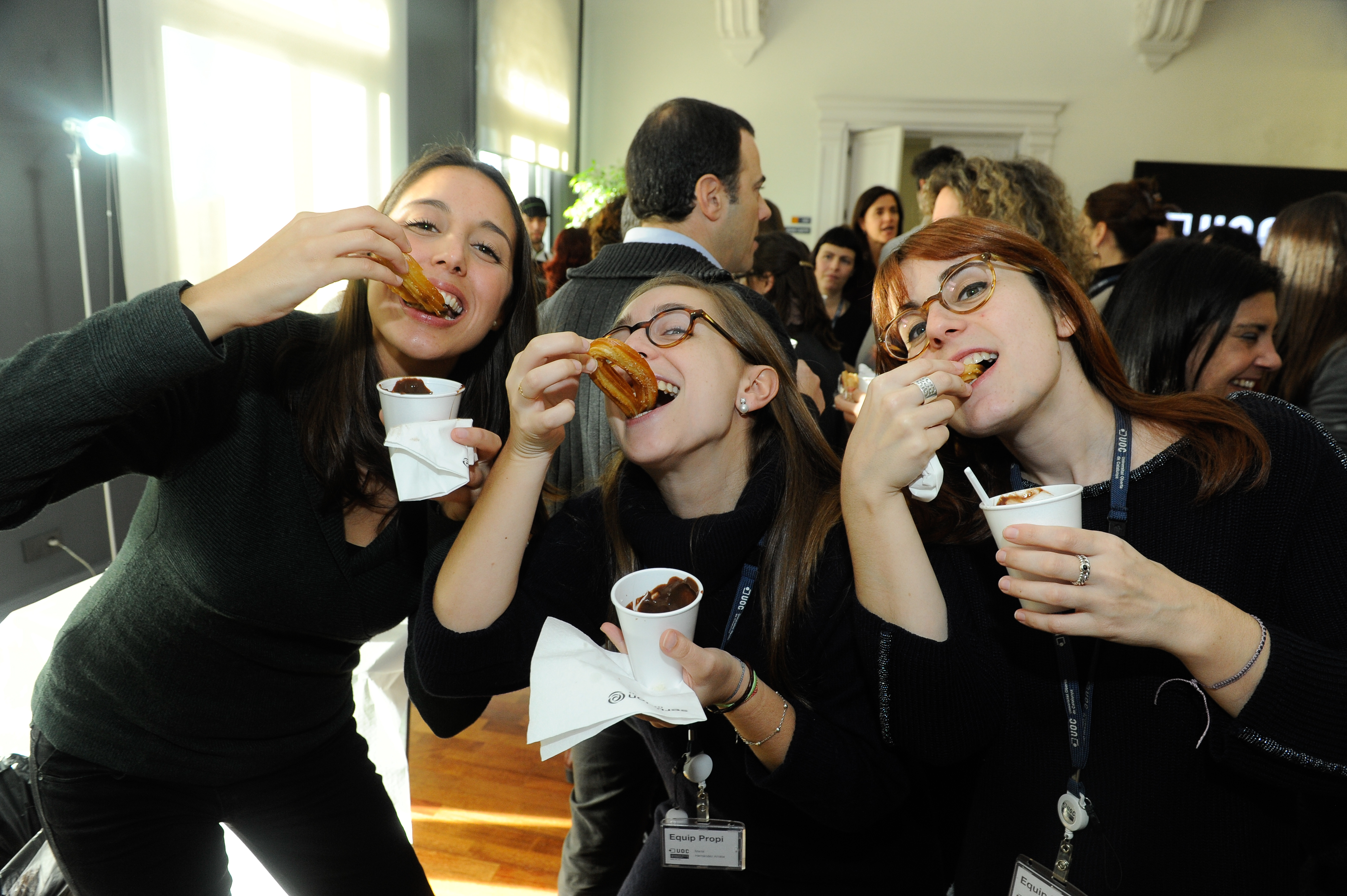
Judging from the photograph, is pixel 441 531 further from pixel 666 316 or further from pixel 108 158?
pixel 108 158

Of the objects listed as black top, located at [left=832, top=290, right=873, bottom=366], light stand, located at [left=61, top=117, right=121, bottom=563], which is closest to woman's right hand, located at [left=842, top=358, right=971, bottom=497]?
light stand, located at [left=61, top=117, right=121, bottom=563]

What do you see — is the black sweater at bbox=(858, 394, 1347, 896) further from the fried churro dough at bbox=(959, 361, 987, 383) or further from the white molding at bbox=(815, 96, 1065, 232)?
the white molding at bbox=(815, 96, 1065, 232)

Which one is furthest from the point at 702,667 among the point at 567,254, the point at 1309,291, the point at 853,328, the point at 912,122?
the point at 912,122

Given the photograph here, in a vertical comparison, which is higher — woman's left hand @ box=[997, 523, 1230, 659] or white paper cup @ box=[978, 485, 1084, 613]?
white paper cup @ box=[978, 485, 1084, 613]

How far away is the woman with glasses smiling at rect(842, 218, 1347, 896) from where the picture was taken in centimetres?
123

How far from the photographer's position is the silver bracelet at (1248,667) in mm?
1220

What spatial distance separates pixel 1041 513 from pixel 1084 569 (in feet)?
0.32

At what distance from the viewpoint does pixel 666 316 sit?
1.76 meters

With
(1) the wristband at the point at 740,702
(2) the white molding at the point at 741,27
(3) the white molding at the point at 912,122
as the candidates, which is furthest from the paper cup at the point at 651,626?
(2) the white molding at the point at 741,27

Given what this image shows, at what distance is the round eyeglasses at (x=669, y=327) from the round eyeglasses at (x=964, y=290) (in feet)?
1.44

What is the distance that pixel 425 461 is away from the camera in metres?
1.49

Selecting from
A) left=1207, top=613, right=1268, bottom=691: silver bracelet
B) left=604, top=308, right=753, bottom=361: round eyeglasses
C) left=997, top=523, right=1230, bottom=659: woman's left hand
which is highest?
left=604, top=308, right=753, bottom=361: round eyeglasses

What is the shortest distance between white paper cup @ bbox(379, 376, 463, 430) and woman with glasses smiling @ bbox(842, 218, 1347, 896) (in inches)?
29.8

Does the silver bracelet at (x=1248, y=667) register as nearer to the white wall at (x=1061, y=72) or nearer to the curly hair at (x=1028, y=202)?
the curly hair at (x=1028, y=202)
